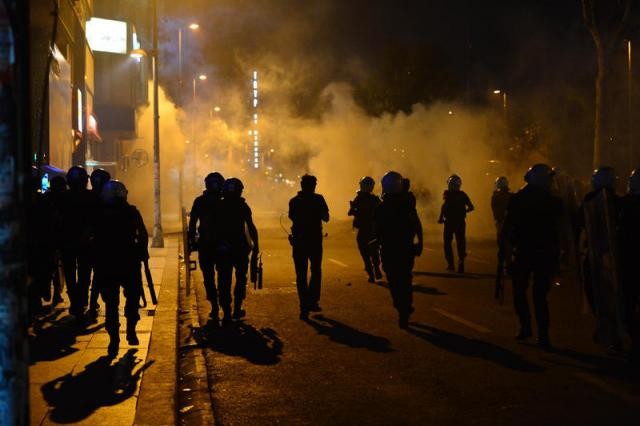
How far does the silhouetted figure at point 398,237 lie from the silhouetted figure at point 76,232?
10.1 feet

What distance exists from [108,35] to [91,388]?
1253 inches

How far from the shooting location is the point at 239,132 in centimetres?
6294

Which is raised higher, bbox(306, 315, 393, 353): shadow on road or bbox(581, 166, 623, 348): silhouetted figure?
bbox(581, 166, 623, 348): silhouetted figure

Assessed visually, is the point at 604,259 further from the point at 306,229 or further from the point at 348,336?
the point at 306,229

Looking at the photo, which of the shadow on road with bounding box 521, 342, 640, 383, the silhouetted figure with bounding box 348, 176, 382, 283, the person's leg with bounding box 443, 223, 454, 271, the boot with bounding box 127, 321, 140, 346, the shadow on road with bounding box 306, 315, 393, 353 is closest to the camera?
the shadow on road with bounding box 521, 342, 640, 383

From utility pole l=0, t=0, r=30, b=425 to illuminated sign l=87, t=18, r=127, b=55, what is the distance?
33.7 metres

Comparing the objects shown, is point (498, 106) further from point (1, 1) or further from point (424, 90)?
point (1, 1)

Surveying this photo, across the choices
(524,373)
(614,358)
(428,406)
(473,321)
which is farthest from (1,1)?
(473,321)

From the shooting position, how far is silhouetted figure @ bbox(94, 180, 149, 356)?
6.61 m

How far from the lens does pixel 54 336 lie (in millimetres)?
7633

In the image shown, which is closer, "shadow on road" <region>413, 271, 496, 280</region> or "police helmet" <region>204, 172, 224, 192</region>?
"police helmet" <region>204, 172, 224, 192</region>

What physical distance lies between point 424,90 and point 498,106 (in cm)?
322

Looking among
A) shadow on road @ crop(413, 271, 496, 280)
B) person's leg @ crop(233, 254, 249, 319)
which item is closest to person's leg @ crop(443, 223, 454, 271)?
shadow on road @ crop(413, 271, 496, 280)

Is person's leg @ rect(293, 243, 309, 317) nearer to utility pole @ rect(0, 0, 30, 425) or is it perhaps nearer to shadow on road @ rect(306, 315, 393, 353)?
shadow on road @ rect(306, 315, 393, 353)
